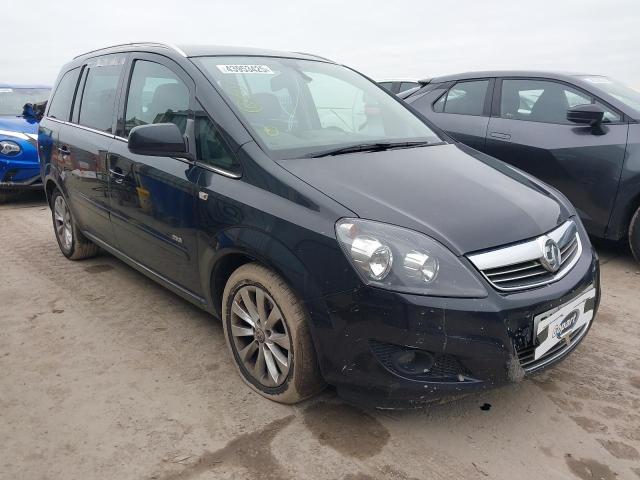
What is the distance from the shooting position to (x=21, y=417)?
2.46 metres

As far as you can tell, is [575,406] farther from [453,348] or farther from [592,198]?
[592,198]

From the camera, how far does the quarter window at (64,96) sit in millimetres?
4367

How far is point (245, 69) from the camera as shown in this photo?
3.03 meters

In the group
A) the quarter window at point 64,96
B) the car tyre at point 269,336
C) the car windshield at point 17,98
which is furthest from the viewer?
the car windshield at point 17,98

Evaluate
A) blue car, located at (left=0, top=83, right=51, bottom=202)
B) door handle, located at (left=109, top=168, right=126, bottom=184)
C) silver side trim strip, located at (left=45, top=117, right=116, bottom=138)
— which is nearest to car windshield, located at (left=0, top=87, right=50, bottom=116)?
blue car, located at (left=0, top=83, right=51, bottom=202)

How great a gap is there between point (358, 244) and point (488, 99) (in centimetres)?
357

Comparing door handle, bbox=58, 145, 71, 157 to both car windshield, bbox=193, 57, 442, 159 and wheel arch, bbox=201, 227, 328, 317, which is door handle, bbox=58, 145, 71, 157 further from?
wheel arch, bbox=201, 227, 328, 317

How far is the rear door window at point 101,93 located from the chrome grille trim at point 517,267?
102 inches

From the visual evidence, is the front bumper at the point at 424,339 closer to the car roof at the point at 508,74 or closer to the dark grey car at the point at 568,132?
the dark grey car at the point at 568,132

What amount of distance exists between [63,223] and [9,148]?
2763 millimetres

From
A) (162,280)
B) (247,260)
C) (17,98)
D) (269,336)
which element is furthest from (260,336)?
(17,98)

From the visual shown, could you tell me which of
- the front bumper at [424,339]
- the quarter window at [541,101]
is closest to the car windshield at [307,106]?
the front bumper at [424,339]

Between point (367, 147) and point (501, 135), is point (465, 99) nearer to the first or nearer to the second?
point (501, 135)

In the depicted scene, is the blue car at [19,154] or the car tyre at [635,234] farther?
the blue car at [19,154]
